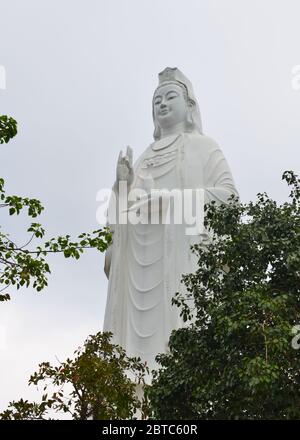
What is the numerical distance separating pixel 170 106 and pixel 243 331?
7308 mm

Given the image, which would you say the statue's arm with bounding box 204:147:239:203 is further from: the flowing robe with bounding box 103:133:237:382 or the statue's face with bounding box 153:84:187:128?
the statue's face with bounding box 153:84:187:128

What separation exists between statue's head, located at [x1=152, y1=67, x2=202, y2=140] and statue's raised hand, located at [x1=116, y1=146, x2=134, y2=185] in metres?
1.35

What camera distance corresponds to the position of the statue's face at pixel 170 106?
45.6 feet

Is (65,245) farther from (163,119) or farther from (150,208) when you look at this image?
(163,119)

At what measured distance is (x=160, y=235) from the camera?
12.9 meters

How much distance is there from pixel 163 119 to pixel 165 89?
1.56 ft

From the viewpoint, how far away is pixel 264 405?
6875mm

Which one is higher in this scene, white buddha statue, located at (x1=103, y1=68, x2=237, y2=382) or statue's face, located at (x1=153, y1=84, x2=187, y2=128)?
statue's face, located at (x1=153, y1=84, x2=187, y2=128)

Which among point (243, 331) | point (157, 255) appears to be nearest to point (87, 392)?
point (243, 331)

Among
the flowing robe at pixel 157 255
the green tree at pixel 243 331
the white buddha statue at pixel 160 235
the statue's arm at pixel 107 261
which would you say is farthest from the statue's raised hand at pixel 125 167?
the green tree at pixel 243 331

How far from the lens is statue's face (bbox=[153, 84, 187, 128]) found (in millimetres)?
13910

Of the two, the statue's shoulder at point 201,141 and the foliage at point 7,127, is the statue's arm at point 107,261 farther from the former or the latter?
the foliage at point 7,127

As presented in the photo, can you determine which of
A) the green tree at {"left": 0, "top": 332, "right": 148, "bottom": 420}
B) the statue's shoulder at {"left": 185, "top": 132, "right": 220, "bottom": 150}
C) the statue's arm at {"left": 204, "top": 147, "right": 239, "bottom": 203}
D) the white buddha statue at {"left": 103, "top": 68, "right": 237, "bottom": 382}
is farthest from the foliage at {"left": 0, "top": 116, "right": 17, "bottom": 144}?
the statue's shoulder at {"left": 185, "top": 132, "right": 220, "bottom": 150}
